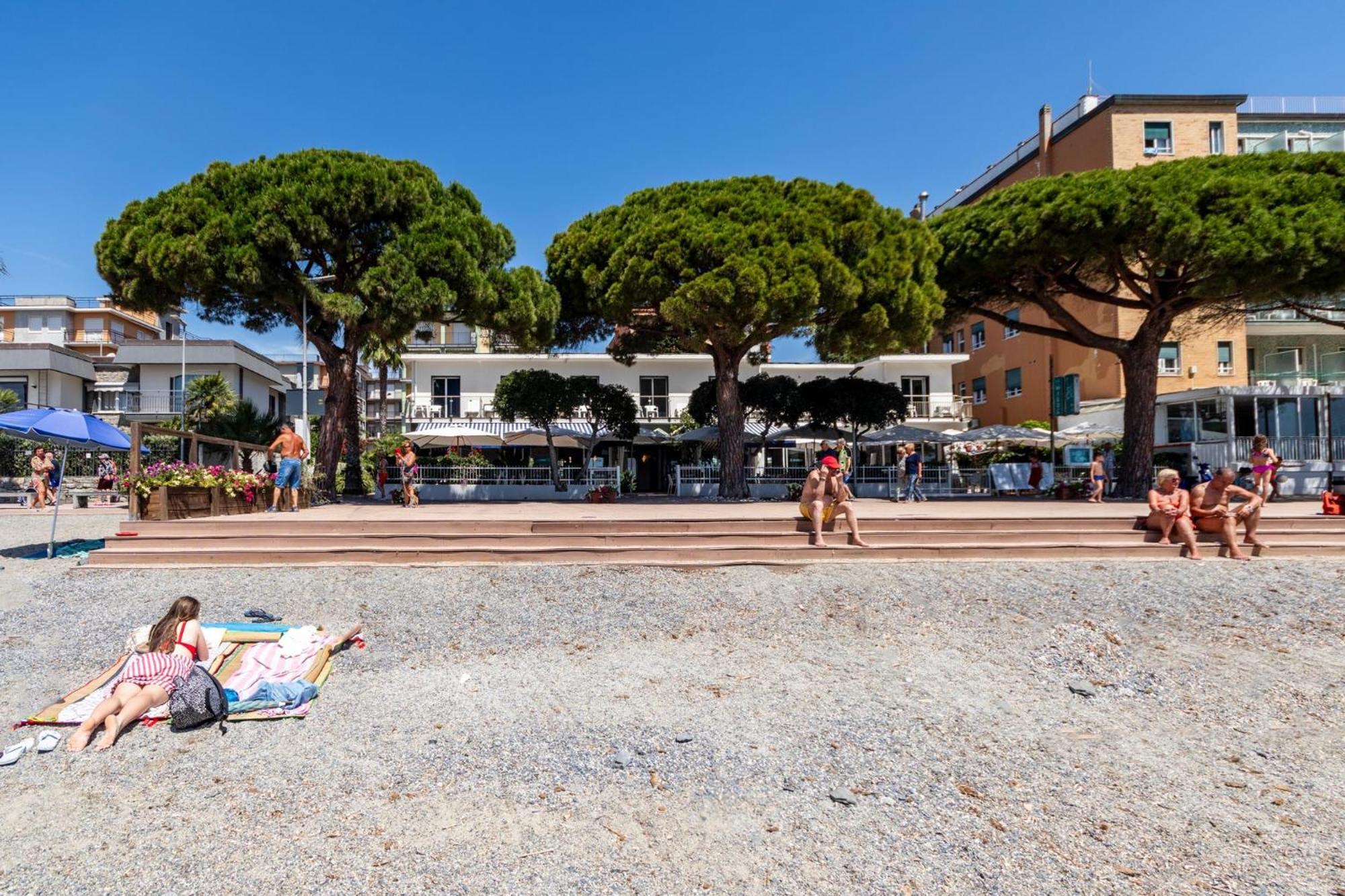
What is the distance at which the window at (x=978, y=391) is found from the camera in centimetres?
3372

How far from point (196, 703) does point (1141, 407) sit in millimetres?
17583

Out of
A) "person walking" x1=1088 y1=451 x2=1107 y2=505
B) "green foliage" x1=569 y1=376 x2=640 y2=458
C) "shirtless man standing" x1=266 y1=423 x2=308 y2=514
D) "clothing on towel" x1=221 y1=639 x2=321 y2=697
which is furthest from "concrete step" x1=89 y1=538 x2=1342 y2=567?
"green foliage" x1=569 y1=376 x2=640 y2=458

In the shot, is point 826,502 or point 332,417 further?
point 332,417

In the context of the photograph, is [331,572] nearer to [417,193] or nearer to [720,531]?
[720,531]

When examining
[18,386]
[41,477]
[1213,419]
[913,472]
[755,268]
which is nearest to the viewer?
[755,268]

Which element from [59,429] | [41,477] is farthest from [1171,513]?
[41,477]

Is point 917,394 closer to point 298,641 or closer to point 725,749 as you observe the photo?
point 725,749

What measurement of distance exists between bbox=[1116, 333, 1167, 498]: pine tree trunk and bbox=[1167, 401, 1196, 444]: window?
16.0 feet

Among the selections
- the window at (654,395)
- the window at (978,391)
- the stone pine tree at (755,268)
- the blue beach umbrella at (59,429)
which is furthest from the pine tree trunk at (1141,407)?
the window at (654,395)

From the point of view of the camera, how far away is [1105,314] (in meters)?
26.9

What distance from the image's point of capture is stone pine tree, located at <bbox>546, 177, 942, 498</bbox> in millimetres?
13078

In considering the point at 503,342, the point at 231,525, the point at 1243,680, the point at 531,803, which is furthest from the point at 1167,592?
the point at 503,342

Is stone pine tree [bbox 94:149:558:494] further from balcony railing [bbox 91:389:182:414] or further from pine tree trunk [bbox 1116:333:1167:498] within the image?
balcony railing [bbox 91:389:182:414]

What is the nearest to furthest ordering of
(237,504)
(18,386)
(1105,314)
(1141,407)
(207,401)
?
(237,504) < (1141,407) < (1105,314) < (207,401) < (18,386)
